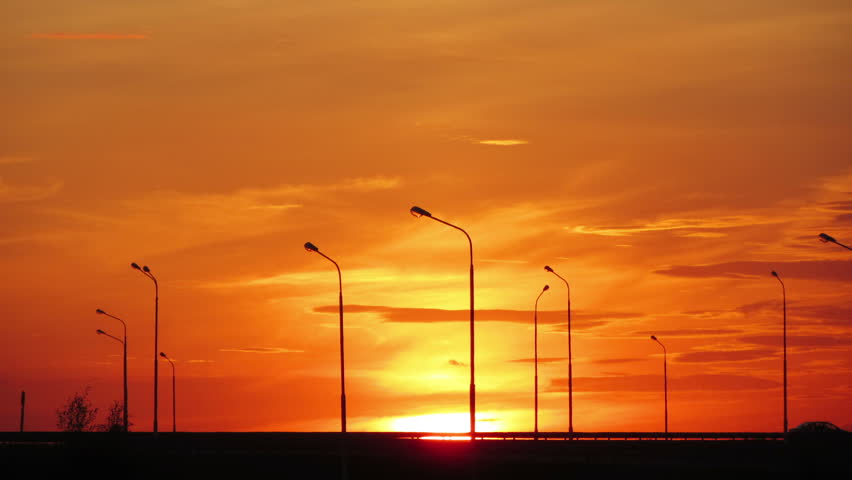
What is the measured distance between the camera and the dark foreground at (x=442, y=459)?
63812mm

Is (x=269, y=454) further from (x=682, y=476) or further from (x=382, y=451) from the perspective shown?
(x=682, y=476)

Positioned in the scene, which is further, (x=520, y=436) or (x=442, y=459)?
(x=520, y=436)

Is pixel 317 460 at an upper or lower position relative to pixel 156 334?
lower

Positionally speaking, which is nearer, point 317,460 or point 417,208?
point 417,208

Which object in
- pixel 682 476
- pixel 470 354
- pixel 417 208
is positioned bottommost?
pixel 682 476

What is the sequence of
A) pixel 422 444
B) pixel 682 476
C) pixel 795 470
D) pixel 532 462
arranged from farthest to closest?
1. pixel 422 444
2. pixel 532 462
3. pixel 682 476
4. pixel 795 470

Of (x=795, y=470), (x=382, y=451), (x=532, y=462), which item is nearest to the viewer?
(x=795, y=470)

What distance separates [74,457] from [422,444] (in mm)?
19315

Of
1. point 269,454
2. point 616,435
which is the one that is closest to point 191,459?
point 269,454

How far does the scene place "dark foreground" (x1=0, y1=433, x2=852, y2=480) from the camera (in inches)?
2512

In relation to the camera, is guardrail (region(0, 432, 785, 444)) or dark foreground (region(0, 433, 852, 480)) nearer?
dark foreground (region(0, 433, 852, 480))

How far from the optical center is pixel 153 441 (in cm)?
8269

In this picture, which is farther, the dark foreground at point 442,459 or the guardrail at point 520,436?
the guardrail at point 520,436

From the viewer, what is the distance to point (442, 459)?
71.8 meters
